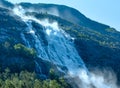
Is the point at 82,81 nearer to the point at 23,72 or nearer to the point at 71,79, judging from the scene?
the point at 71,79

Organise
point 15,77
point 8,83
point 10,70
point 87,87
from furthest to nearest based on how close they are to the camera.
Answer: point 87,87 → point 10,70 → point 15,77 → point 8,83

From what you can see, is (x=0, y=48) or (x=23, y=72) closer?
(x=23, y=72)

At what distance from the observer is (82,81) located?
19238cm

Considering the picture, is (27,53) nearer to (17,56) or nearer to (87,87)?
(17,56)

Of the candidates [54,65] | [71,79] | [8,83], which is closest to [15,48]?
[54,65]

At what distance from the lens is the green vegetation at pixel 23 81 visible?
144 m

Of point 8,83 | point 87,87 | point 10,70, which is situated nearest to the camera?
point 8,83

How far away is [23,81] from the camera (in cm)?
14988

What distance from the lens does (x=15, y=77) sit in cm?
15988

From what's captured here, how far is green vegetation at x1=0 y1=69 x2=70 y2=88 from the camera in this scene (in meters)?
144

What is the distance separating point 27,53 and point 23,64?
46.4ft

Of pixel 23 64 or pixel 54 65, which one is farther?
pixel 54 65

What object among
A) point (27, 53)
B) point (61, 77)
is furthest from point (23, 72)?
point (27, 53)

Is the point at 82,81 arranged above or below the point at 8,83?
below
